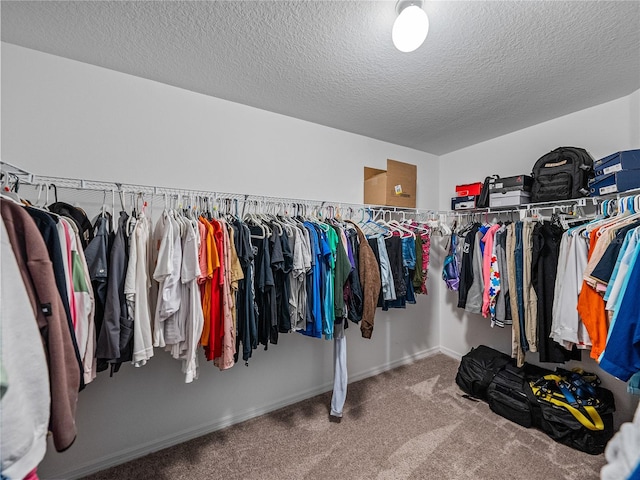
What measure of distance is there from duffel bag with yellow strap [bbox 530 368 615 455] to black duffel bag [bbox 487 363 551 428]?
2.5 inches

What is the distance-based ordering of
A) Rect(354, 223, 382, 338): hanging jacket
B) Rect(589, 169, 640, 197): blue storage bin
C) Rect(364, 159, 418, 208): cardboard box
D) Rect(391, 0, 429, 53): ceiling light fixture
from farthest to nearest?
Rect(364, 159, 418, 208): cardboard box < Rect(354, 223, 382, 338): hanging jacket < Rect(589, 169, 640, 197): blue storage bin < Rect(391, 0, 429, 53): ceiling light fixture

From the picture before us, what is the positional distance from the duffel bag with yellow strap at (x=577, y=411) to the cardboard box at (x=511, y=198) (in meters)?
1.41

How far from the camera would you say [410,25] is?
1146mm

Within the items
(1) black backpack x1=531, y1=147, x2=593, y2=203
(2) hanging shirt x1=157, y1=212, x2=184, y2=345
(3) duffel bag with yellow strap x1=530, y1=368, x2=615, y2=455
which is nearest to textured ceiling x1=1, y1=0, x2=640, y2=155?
(1) black backpack x1=531, y1=147, x2=593, y2=203

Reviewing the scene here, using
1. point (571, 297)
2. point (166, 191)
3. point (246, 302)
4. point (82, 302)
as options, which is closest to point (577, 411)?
point (571, 297)

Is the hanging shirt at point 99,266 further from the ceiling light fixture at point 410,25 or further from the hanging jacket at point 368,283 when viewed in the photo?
the ceiling light fixture at point 410,25

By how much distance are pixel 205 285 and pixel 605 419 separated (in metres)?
2.73

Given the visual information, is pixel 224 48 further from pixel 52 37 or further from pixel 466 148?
pixel 466 148

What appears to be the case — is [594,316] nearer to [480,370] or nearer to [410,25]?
[480,370]

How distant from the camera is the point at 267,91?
1984mm

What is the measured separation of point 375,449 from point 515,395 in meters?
1.20

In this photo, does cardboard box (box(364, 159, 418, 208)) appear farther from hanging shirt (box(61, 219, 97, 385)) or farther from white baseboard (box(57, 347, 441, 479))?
hanging shirt (box(61, 219, 97, 385))

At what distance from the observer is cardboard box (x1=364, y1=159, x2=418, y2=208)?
8.37ft

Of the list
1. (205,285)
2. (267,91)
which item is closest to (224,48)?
(267,91)
